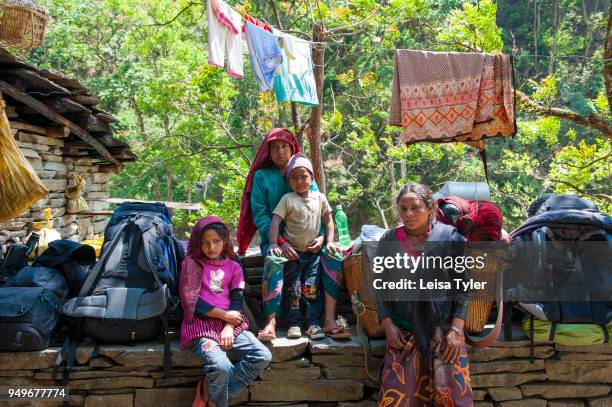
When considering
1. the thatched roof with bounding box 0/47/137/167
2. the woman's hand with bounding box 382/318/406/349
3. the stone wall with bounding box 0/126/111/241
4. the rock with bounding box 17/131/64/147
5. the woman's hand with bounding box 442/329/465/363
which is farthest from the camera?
the stone wall with bounding box 0/126/111/241

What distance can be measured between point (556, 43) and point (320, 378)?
24.9 m

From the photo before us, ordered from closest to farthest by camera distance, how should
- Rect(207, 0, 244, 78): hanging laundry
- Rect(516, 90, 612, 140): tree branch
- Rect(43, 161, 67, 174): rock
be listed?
Rect(207, 0, 244, 78): hanging laundry → Rect(516, 90, 612, 140): tree branch → Rect(43, 161, 67, 174): rock

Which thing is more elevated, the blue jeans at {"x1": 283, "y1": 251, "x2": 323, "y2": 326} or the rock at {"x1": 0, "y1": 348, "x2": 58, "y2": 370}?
the blue jeans at {"x1": 283, "y1": 251, "x2": 323, "y2": 326}

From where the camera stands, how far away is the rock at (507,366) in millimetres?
3154

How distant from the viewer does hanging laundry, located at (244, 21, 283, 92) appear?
4.96 meters

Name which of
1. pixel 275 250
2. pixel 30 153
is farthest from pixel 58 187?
pixel 275 250

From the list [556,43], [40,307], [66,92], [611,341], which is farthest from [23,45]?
[556,43]

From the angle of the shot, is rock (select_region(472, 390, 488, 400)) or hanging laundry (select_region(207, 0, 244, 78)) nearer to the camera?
rock (select_region(472, 390, 488, 400))

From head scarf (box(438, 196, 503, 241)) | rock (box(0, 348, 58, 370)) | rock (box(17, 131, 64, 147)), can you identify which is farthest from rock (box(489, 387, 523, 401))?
rock (box(17, 131, 64, 147))

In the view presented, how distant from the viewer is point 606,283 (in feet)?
10.1

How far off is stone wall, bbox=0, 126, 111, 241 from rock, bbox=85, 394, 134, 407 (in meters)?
4.91

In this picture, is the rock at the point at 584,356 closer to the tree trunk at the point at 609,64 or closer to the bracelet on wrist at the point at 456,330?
the bracelet on wrist at the point at 456,330

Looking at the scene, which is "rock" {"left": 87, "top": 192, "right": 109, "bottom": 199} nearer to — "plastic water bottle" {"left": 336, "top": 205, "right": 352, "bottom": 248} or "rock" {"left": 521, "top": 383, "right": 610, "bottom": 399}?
"plastic water bottle" {"left": 336, "top": 205, "right": 352, "bottom": 248}

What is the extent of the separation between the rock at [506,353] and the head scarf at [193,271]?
5.29 feet
